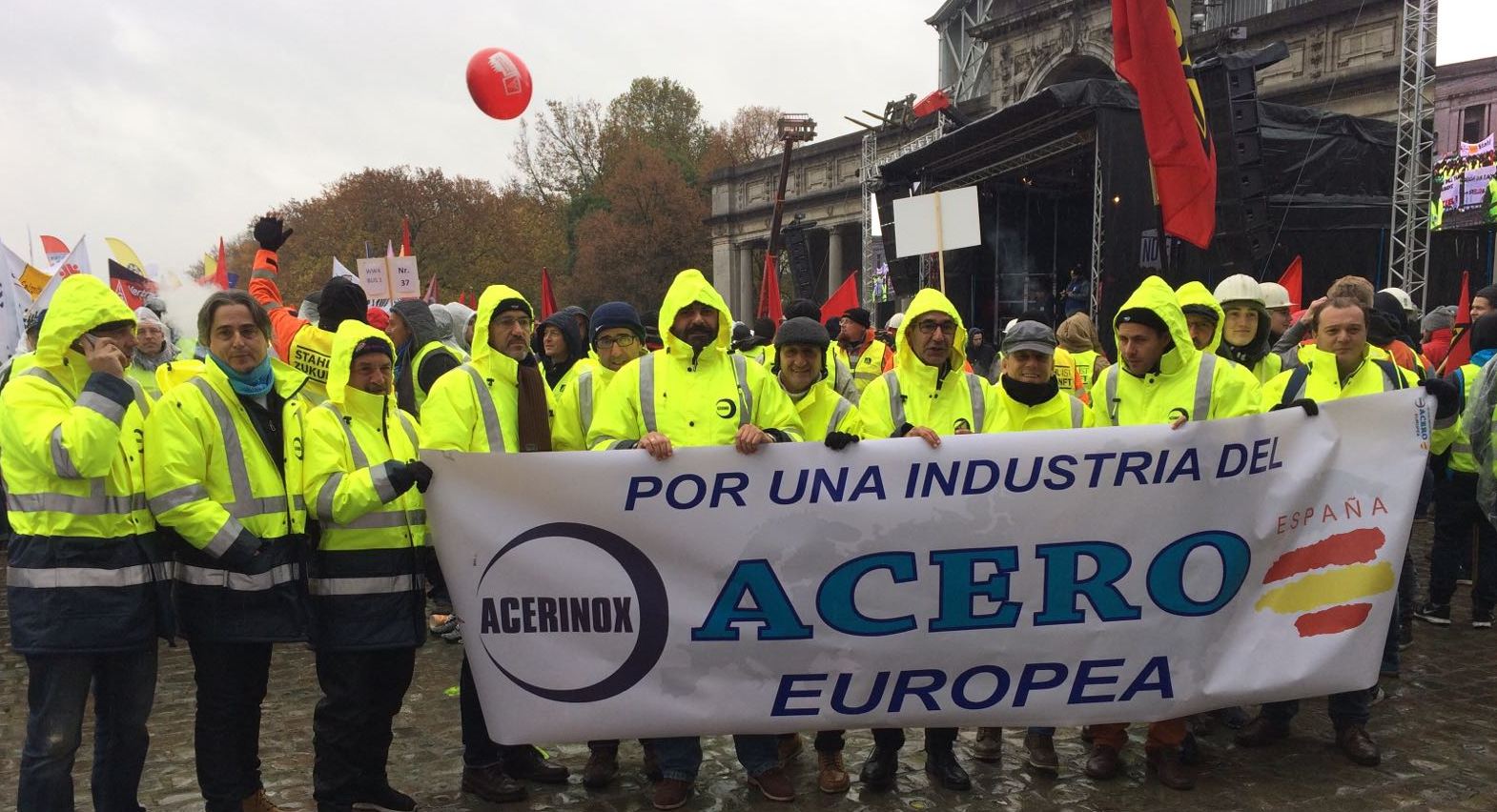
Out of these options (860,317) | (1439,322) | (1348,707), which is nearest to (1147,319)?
(1348,707)

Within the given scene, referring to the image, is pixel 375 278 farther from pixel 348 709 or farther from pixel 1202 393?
pixel 1202 393

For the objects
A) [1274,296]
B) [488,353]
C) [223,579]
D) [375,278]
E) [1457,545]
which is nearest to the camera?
[223,579]

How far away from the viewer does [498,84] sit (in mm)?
11992

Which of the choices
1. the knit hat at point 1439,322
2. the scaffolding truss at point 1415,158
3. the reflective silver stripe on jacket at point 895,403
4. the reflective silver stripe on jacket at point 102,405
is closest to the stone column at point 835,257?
the scaffolding truss at point 1415,158

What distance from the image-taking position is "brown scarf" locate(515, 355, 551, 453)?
427 centimetres

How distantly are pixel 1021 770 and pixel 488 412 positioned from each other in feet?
8.54

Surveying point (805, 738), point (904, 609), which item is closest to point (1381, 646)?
point (904, 609)

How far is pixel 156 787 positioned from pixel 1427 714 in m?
5.54

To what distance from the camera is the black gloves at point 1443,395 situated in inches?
165

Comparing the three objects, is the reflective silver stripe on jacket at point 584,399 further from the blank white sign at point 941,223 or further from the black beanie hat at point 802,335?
the blank white sign at point 941,223

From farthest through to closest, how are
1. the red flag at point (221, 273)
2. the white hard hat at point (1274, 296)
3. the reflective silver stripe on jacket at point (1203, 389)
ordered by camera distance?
the red flag at point (221, 273)
the white hard hat at point (1274, 296)
the reflective silver stripe on jacket at point (1203, 389)

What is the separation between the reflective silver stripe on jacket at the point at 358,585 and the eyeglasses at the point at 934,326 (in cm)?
225

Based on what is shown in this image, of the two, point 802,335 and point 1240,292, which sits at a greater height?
point 1240,292

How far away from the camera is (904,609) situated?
3889 millimetres
